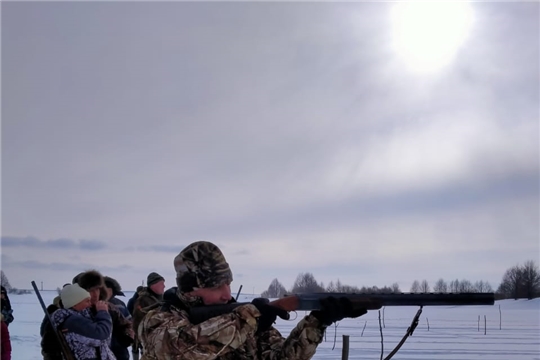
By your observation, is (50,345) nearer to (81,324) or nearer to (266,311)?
(81,324)

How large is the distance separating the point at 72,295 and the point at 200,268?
255cm

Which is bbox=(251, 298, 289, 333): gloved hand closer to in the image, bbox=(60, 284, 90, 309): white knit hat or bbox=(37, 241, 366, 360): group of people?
bbox=(37, 241, 366, 360): group of people

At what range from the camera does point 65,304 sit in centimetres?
480

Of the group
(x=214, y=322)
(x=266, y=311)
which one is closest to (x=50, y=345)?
(x=266, y=311)

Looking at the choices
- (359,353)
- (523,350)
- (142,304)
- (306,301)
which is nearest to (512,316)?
(523,350)

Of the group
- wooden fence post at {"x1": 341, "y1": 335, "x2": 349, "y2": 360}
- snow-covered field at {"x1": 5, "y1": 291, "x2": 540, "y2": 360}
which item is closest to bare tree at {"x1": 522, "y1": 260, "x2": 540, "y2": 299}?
snow-covered field at {"x1": 5, "y1": 291, "x2": 540, "y2": 360}

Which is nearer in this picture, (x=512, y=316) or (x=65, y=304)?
(x=65, y=304)

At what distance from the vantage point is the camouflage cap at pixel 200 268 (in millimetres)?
2678

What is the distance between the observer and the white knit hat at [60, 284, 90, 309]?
4777 millimetres

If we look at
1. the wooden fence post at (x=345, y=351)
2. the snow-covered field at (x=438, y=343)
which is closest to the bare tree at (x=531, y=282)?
the snow-covered field at (x=438, y=343)

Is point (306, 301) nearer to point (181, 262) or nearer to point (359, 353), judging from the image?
point (181, 262)

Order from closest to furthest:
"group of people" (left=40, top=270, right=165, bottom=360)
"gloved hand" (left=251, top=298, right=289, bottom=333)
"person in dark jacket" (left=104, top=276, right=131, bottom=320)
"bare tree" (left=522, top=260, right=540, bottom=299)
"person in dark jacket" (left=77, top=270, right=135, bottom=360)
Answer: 1. "gloved hand" (left=251, top=298, right=289, bottom=333)
2. "group of people" (left=40, top=270, right=165, bottom=360)
3. "person in dark jacket" (left=77, top=270, right=135, bottom=360)
4. "person in dark jacket" (left=104, top=276, right=131, bottom=320)
5. "bare tree" (left=522, top=260, right=540, bottom=299)

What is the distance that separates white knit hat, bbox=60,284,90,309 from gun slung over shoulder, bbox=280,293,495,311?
2499 millimetres

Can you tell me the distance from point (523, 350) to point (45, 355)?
16.6 metres
